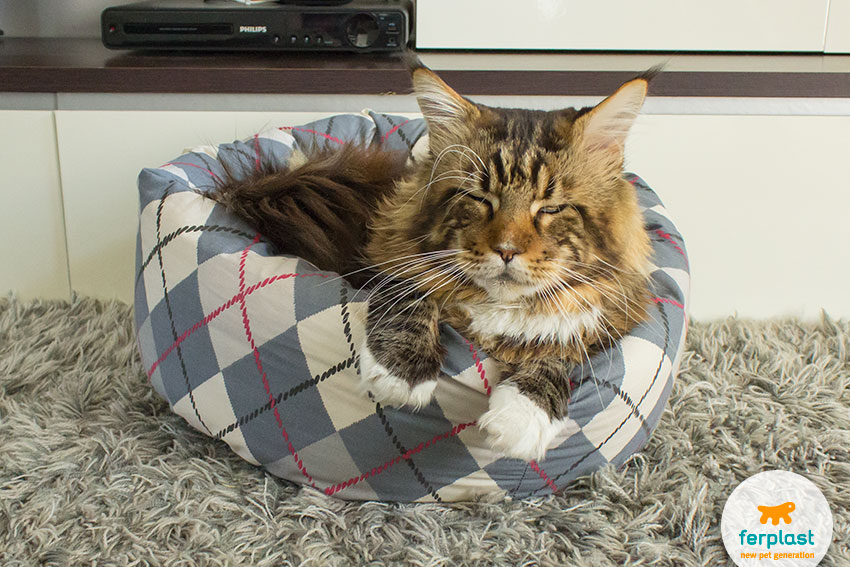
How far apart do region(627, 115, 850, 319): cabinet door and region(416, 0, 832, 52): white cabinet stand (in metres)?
0.33

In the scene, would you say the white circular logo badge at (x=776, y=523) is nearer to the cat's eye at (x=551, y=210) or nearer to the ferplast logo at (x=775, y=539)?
the ferplast logo at (x=775, y=539)

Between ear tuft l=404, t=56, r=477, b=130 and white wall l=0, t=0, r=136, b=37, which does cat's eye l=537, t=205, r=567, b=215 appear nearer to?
ear tuft l=404, t=56, r=477, b=130

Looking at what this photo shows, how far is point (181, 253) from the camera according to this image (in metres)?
1.36

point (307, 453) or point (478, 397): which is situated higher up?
point (478, 397)

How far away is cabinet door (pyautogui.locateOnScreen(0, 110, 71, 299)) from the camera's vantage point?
1.90 m

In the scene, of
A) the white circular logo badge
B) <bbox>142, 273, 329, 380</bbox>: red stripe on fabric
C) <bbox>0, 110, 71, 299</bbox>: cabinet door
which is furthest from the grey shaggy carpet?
<bbox>0, 110, 71, 299</bbox>: cabinet door

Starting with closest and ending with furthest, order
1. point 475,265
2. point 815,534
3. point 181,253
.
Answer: point 475,265 < point 815,534 < point 181,253

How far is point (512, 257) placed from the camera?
109cm

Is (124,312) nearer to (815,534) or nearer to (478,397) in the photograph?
(478,397)

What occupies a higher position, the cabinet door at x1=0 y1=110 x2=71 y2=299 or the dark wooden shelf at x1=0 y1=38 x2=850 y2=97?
the dark wooden shelf at x1=0 y1=38 x2=850 y2=97

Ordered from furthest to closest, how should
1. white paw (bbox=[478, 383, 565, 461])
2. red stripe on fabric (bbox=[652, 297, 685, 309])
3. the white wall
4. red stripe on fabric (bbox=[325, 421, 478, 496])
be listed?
the white wall
red stripe on fabric (bbox=[652, 297, 685, 309])
red stripe on fabric (bbox=[325, 421, 478, 496])
white paw (bbox=[478, 383, 565, 461])

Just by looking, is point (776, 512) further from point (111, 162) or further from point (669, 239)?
point (111, 162)

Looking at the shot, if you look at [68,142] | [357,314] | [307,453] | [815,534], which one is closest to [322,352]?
[357,314]

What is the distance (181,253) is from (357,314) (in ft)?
1.18
